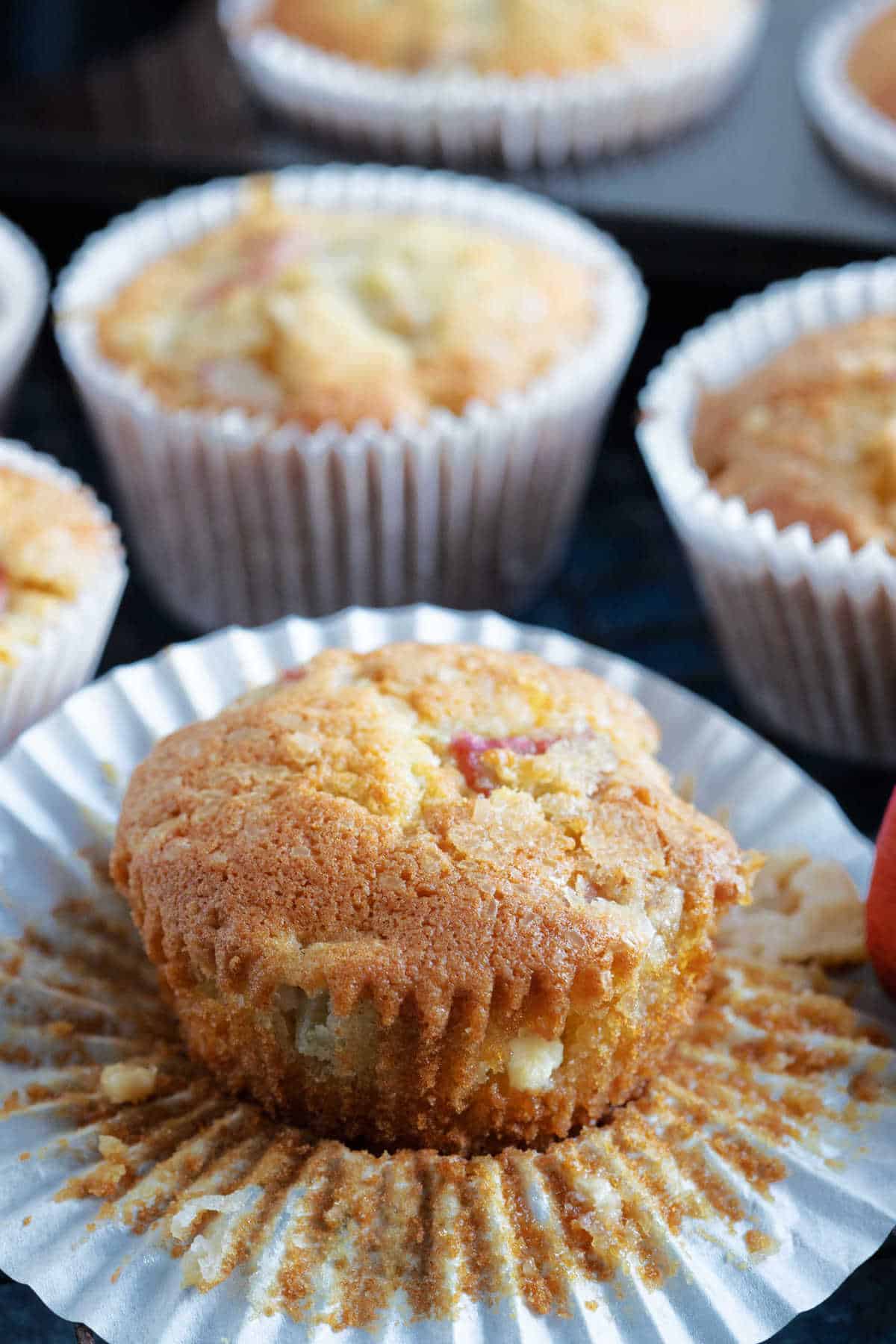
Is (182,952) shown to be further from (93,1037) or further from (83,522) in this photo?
(83,522)

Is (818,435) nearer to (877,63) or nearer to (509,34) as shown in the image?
(877,63)

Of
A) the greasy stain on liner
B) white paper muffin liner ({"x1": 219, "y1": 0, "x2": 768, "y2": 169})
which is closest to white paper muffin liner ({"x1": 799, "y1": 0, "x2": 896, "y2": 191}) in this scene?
white paper muffin liner ({"x1": 219, "y1": 0, "x2": 768, "y2": 169})

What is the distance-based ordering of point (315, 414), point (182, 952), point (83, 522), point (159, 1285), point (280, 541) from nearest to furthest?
point (159, 1285), point (182, 952), point (83, 522), point (315, 414), point (280, 541)

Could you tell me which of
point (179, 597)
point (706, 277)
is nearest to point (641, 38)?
point (706, 277)

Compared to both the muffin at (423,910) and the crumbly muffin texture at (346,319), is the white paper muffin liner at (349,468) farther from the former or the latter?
the muffin at (423,910)

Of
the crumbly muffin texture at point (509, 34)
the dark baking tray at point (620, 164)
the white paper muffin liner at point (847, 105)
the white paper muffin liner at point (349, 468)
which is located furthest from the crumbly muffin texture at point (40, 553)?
the white paper muffin liner at point (847, 105)
